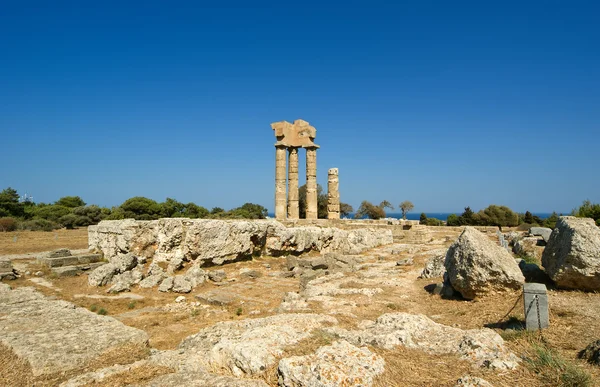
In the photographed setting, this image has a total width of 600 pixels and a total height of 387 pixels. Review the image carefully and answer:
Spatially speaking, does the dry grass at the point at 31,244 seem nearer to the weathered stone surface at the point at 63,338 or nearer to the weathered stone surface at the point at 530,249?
the weathered stone surface at the point at 63,338

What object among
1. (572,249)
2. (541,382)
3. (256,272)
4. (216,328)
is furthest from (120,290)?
(572,249)

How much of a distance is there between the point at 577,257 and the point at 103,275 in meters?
10.8

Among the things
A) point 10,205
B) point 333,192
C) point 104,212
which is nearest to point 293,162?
point 333,192

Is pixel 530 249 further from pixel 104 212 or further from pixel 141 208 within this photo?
pixel 104 212

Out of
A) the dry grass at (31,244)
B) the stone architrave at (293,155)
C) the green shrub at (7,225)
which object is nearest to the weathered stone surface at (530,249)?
the stone architrave at (293,155)

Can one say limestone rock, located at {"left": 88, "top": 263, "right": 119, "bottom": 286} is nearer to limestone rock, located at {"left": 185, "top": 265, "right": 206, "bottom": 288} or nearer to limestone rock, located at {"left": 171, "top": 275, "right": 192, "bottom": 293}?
limestone rock, located at {"left": 171, "top": 275, "right": 192, "bottom": 293}

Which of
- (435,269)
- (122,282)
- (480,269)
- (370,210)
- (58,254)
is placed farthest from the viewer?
(370,210)

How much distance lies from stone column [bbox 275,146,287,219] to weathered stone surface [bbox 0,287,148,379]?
16.4 meters

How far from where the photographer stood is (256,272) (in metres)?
11.1

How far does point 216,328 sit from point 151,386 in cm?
185

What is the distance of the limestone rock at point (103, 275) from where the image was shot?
32.5 ft

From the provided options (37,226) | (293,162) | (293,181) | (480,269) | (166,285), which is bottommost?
(166,285)

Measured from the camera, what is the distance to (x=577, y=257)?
6121mm

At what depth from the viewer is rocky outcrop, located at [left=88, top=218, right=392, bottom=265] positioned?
36.2 ft
